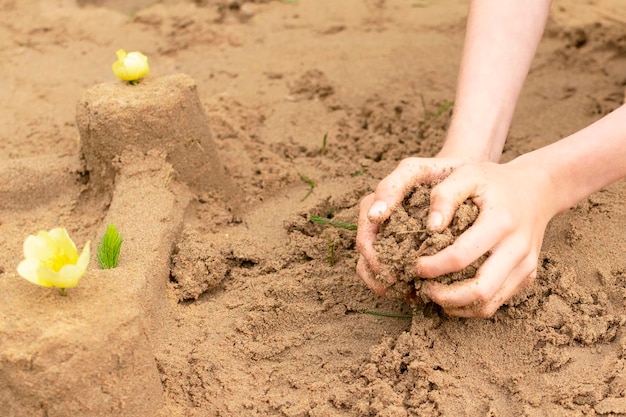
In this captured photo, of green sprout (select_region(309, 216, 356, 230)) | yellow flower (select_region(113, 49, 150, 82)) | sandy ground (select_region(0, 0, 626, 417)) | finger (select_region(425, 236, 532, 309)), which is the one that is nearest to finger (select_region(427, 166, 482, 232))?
finger (select_region(425, 236, 532, 309))

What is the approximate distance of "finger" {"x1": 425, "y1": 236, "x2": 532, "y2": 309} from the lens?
1441 mm

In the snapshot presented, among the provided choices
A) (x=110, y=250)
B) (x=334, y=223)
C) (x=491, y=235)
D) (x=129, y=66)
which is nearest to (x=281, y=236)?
(x=334, y=223)

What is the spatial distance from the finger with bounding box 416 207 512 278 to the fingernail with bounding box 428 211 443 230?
0.16 ft

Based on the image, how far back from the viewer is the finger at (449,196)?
1491 mm

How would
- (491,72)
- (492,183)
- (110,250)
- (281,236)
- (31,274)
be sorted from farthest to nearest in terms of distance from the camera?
1. (281,236)
2. (491,72)
3. (110,250)
4. (492,183)
5. (31,274)

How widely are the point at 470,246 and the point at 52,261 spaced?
80 centimetres

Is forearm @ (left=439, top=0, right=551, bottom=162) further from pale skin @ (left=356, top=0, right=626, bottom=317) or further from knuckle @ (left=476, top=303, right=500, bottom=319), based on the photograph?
knuckle @ (left=476, top=303, right=500, bottom=319)

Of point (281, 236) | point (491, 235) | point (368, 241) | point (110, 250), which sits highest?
point (491, 235)

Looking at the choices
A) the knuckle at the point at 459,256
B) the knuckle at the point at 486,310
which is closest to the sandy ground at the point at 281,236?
the knuckle at the point at 486,310

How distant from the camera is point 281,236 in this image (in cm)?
205

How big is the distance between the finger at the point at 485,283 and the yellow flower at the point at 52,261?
2.25ft

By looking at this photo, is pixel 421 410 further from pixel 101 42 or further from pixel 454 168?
pixel 101 42

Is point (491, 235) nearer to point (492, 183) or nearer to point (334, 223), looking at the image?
point (492, 183)

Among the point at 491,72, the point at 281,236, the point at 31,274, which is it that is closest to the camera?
the point at 31,274
